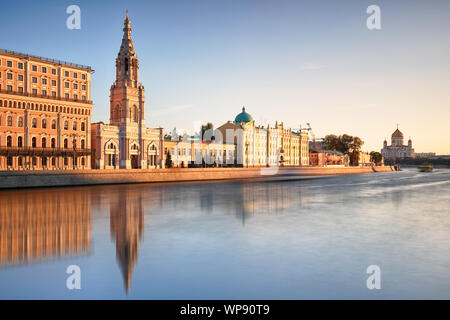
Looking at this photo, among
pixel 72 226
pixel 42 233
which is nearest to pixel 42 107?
pixel 72 226

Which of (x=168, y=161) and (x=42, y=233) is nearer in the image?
(x=42, y=233)

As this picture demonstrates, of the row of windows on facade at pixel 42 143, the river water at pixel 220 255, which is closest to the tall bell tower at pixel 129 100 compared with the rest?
the row of windows on facade at pixel 42 143

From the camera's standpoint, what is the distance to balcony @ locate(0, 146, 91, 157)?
5656cm

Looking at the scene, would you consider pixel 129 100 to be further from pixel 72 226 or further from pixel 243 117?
pixel 72 226

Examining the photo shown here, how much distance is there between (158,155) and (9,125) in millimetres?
31767

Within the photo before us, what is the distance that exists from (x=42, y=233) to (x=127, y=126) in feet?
197

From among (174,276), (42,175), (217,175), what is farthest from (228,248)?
(217,175)

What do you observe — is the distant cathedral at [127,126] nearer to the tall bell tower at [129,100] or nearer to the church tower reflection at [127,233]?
the tall bell tower at [129,100]

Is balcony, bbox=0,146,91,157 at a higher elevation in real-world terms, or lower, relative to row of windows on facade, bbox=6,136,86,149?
lower

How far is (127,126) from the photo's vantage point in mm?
75062

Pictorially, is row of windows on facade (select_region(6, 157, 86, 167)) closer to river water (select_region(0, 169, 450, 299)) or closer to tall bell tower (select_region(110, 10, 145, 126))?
tall bell tower (select_region(110, 10, 145, 126))

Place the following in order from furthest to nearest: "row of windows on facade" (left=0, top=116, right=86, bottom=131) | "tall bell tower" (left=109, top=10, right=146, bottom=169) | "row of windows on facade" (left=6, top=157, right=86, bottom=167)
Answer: "tall bell tower" (left=109, top=10, right=146, bottom=169) < "row of windows on facade" (left=0, top=116, right=86, bottom=131) < "row of windows on facade" (left=6, top=157, right=86, bottom=167)

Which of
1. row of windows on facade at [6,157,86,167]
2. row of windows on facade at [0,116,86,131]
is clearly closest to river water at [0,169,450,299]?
row of windows on facade at [6,157,86,167]
